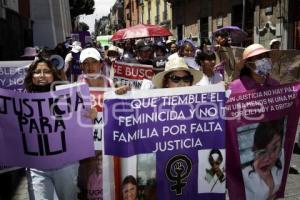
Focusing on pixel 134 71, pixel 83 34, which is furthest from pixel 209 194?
pixel 83 34

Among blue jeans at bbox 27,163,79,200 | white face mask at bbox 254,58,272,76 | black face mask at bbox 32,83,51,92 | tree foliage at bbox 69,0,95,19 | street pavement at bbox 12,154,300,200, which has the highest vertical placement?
tree foliage at bbox 69,0,95,19

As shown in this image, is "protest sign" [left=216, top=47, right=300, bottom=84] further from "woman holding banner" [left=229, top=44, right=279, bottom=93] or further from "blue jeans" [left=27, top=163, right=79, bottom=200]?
"blue jeans" [left=27, top=163, right=79, bottom=200]

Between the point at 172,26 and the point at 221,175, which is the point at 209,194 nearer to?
the point at 221,175

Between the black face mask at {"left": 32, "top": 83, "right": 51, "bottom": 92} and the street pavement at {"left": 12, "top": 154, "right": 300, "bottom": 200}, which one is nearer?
the black face mask at {"left": 32, "top": 83, "right": 51, "bottom": 92}

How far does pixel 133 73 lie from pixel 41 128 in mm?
4277

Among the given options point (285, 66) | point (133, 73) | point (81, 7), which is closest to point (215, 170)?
point (133, 73)

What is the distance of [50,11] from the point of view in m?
33.9

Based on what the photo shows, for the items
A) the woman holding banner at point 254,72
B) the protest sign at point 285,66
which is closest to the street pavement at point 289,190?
the woman holding banner at point 254,72

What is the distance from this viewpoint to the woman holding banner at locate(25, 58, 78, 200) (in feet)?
12.4

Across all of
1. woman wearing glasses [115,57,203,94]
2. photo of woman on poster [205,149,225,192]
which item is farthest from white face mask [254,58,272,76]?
photo of woman on poster [205,149,225,192]

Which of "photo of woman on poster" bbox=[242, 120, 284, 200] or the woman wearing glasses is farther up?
the woman wearing glasses

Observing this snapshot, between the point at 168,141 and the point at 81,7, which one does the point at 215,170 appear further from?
the point at 81,7

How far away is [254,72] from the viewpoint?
4.31 metres

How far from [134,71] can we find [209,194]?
4.39 m
